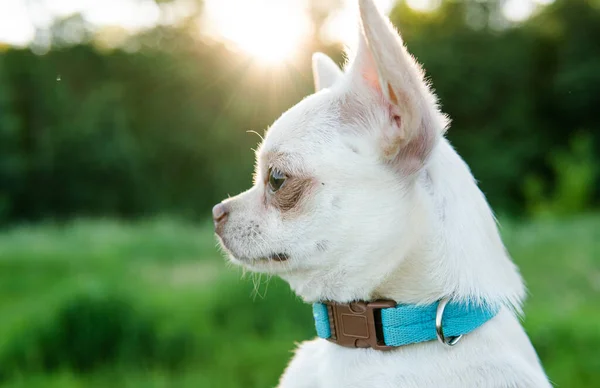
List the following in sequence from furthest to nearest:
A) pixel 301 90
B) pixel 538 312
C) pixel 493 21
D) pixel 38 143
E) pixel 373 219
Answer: pixel 493 21, pixel 38 143, pixel 301 90, pixel 538 312, pixel 373 219

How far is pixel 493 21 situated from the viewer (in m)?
25.5

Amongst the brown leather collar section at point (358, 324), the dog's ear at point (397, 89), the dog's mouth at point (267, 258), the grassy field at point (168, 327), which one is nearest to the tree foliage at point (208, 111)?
the grassy field at point (168, 327)

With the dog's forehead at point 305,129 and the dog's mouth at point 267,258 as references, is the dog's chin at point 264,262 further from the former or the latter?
the dog's forehead at point 305,129

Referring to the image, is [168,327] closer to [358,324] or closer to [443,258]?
[358,324]

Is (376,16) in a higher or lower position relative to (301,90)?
lower

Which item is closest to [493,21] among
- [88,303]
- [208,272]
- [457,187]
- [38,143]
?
[38,143]

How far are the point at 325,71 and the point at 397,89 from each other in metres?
0.86

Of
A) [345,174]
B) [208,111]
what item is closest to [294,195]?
[345,174]

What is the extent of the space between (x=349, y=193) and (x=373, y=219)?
14cm

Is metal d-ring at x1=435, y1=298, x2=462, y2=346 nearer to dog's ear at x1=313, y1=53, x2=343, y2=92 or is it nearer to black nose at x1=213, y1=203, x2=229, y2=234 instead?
black nose at x1=213, y1=203, x2=229, y2=234

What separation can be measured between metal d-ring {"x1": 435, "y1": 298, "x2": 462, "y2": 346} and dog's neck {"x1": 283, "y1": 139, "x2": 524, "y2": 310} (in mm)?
56

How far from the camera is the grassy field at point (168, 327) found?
6.03 m

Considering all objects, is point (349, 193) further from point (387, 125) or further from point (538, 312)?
point (538, 312)

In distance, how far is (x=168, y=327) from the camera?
675 cm
